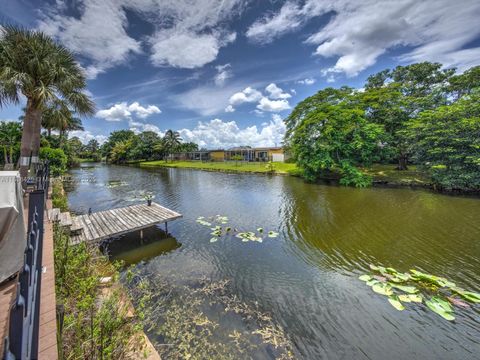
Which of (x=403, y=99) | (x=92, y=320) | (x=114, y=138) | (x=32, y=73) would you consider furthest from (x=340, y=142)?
(x=114, y=138)

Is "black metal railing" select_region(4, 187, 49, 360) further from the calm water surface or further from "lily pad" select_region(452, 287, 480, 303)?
"lily pad" select_region(452, 287, 480, 303)

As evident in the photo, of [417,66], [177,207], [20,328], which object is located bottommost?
[177,207]

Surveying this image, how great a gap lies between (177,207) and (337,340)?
9289mm

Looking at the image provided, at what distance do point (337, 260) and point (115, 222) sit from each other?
24.2 ft

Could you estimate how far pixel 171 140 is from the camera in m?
44.3

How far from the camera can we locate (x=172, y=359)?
10.1 ft

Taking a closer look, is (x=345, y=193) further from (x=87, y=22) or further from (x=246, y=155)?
(x=246, y=155)

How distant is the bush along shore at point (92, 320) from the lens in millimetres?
2170

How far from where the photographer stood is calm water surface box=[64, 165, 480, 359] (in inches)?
138

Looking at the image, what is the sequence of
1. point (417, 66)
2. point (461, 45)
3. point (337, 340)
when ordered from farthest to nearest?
point (417, 66)
point (461, 45)
point (337, 340)

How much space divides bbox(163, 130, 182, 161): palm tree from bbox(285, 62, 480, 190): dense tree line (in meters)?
29.0

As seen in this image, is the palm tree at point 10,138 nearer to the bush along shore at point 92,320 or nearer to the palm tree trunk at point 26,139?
the palm tree trunk at point 26,139

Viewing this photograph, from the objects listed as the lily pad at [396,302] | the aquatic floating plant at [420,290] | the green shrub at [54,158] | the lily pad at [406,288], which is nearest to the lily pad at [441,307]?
the aquatic floating plant at [420,290]

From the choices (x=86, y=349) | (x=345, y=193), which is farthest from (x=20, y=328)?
(x=345, y=193)
